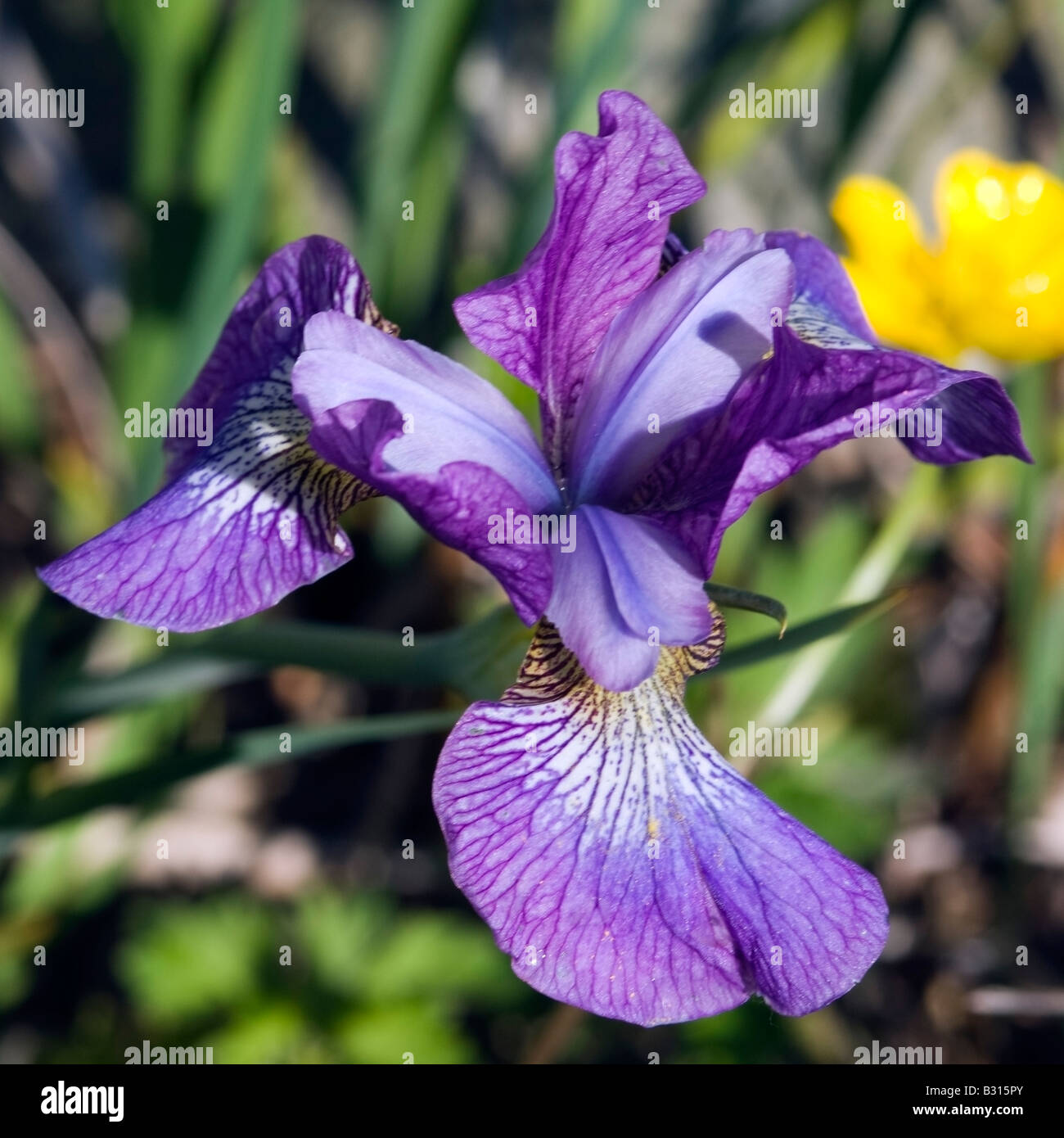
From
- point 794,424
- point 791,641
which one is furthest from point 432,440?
point 791,641

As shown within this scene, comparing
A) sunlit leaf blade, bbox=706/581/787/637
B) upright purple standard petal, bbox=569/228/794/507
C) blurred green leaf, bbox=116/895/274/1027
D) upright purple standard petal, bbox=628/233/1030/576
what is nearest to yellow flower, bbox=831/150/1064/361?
upright purple standard petal, bbox=628/233/1030/576

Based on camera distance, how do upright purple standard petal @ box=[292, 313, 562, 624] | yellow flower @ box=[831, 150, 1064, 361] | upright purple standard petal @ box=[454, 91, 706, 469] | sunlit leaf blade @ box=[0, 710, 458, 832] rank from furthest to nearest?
yellow flower @ box=[831, 150, 1064, 361] → sunlit leaf blade @ box=[0, 710, 458, 832] → upright purple standard petal @ box=[454, 91, 706, 469] → upright purple standard petal @ box=[292, 313, 562, 624]

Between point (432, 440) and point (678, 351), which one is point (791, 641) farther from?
point (432, 440)

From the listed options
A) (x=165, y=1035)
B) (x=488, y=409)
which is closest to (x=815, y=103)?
(x=488, y=409)

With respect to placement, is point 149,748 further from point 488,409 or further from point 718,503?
point 718,503

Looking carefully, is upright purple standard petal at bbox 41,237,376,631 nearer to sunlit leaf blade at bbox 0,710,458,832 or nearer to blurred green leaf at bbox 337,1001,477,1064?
sunlit leaf blade at bbox 0,710,458,832

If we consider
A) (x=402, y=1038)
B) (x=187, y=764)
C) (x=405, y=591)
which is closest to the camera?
(x=187, y=764)
